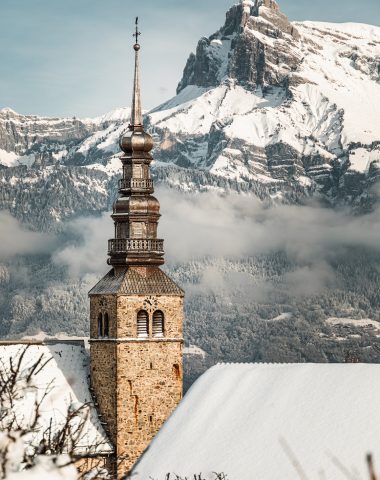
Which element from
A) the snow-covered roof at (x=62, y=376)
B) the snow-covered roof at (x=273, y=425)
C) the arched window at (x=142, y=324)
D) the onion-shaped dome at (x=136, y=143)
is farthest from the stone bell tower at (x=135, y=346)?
the snow-covered roof at (x=273, y=425)

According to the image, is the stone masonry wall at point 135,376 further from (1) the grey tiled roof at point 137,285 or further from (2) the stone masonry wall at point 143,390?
(1) the grey tiled roof at point 137,285

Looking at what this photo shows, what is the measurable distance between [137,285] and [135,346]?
3.25 meters

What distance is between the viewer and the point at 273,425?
38.9 meters

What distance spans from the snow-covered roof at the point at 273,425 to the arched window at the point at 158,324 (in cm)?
1868

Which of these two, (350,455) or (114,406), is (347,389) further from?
(114,406)

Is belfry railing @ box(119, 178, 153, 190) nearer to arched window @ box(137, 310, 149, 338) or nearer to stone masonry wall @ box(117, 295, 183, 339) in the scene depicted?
stone masonry wall @ box(117, 295, 183, 339)

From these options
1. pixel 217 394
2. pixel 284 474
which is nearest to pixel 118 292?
pixel 217 394

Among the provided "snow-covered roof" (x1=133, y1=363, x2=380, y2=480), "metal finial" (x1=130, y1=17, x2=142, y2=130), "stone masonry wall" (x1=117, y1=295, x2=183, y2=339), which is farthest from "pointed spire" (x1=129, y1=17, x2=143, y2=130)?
"snow-covered roof" (x1=133, y1=363, x2=380, y2=480)

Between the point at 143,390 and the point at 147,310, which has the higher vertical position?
the point at 147,310

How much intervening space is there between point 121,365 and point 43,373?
4261mm

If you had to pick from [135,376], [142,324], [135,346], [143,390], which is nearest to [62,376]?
[135,376]

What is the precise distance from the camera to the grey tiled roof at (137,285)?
6494cm

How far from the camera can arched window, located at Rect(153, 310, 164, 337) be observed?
64.6m

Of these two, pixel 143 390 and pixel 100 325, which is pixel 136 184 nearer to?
pixel 100 325
